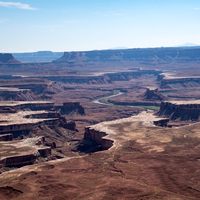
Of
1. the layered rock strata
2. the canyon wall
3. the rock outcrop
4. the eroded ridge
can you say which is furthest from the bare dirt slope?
the rock outcrop

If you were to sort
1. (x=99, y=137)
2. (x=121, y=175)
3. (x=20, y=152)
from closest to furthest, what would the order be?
(x=121, y=175)
(x=20, y=152)
(x=99, y=137)

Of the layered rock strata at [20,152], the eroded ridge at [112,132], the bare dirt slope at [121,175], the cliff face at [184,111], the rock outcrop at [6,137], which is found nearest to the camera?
the bare dirt slope at [121,175]

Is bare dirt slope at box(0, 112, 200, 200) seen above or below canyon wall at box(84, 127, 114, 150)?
above

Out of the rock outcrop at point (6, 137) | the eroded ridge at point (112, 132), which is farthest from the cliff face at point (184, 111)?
the rock outcrop at point (6, 137)

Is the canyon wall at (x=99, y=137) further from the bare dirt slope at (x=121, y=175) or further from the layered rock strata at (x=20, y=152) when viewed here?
the layered rock strata at (x=20, y=152)

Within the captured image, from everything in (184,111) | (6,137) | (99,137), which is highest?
(6,137)

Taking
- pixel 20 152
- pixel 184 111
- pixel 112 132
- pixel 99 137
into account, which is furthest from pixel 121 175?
pixel 184 111

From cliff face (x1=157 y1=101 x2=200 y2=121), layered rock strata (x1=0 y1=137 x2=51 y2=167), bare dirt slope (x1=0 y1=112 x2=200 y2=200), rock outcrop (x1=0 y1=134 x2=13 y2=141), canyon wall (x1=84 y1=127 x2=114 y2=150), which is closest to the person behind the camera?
bare dirt slope (x1=0 y1=112 x2=200 y2=200)

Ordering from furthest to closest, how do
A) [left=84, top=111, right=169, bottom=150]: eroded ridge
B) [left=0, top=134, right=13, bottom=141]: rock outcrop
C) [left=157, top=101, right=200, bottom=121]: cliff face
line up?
[left=157, top=101, right=200, bottom=121]: cliff face → [left=0, top=134, right=13, bottom=141]: rock outcrop → [left=84, top=111, right=169, bottom=150]: eroded ridge

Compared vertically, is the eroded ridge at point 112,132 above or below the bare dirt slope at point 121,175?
below

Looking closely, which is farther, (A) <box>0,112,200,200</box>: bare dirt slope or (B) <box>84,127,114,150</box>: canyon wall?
(B) <box>84,127,114,150</box>: canyon wall

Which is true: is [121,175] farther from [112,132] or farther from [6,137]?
[6,137]

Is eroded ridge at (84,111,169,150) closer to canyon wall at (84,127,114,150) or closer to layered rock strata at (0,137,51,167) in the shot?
canyon wall at (84,127,114,150)
